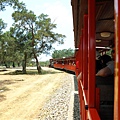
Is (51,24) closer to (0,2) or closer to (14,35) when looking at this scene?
(14,35)

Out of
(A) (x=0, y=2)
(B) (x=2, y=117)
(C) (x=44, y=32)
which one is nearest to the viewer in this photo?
(B) (x=2, y=117)

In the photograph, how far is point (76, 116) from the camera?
5.96 m

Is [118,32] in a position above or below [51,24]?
below

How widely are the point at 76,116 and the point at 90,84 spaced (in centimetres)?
411

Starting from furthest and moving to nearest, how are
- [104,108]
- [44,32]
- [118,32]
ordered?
[44,32] < [104,108] < [118,32]

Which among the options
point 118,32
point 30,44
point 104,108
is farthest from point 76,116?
point 30,44

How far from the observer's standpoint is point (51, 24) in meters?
27.0

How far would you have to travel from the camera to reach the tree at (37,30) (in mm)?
26297

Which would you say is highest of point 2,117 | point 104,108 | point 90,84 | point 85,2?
point 85,2

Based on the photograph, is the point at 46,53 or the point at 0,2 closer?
the point at 0,2

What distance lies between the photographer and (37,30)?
27.3 m

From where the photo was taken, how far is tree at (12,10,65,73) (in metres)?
26.3

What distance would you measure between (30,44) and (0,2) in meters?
11.9

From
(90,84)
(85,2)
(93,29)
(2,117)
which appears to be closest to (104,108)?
(90,84)
